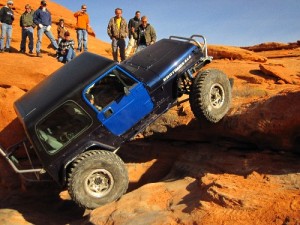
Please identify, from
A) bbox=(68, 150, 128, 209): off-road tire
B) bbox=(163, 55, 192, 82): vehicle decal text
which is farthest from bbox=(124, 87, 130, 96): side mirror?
bbox=(68, 150, 128, 209): off-road tire

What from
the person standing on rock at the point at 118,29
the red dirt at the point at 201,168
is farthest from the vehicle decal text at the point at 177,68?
the person standing on rock at the point at 118,29

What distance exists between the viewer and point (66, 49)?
12203mm

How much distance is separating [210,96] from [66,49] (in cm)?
Answer: 667

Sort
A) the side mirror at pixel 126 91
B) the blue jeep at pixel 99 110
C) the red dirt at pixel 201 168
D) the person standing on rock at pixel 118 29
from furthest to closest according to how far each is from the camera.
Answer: the person standing on rock at pixel 118 29
the side mirror at pixel 126 91
the blue jeep at pixel 99 110
the red dirt at pixel 201 168

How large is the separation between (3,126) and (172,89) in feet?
15.8

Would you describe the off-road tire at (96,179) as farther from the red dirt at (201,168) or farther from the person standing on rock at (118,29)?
the person standing on rock at (118,29)

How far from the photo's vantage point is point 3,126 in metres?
9.43

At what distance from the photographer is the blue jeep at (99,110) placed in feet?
20.6

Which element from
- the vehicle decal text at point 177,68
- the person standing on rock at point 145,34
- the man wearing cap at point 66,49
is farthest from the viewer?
the man wearing cap at point 66,49

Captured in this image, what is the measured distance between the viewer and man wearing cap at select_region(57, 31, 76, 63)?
1197 cm

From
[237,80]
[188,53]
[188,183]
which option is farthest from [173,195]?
[237,80]

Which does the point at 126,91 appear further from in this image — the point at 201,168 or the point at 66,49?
the point at 66,49

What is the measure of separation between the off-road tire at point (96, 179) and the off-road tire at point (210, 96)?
6.12 ft

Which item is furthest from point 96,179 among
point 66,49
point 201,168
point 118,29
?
point 66,49
